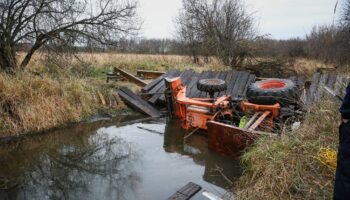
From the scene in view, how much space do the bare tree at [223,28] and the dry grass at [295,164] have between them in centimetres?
1203

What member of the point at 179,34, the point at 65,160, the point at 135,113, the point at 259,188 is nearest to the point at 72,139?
the point at 65,160

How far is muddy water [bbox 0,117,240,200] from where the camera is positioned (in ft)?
14.2

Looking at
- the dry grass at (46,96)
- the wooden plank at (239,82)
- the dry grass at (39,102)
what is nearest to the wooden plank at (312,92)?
the wooden plank at (239,82)

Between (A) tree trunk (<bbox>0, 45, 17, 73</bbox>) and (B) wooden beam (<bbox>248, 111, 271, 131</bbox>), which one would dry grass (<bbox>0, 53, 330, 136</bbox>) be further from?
(B) wooden beam (<bbox>248, 111, 271, 131</bbox>)

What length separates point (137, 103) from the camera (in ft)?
30.4

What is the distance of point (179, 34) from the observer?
20.0m

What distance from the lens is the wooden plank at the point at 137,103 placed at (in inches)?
350

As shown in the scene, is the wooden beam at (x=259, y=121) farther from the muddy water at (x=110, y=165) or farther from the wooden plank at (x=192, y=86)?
the wooden plank at (x=192, y=86)

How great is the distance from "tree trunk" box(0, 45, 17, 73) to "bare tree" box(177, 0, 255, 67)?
10513 millimetres

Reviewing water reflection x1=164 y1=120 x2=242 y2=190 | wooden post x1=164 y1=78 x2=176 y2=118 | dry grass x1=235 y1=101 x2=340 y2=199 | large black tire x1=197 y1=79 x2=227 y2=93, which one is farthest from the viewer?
wooden post x1=164 y1=78 x2=176 y2=118

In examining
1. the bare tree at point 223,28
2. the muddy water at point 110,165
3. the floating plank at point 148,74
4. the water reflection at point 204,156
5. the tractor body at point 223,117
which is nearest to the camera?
the muddy water at point 110,165

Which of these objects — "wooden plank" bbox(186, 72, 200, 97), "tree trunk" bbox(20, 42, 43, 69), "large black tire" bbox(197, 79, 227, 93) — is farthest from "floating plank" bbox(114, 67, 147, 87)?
"large black tire" bbox(197, 79, 227, 93)

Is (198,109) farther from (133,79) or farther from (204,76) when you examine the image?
(133,79)

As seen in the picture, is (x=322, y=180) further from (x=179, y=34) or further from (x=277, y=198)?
(x=179, y=34)
